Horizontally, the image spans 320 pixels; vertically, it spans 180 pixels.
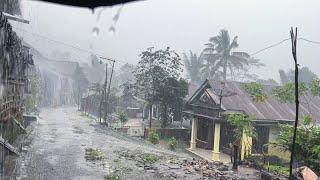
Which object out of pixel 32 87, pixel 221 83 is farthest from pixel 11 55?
pixel 32 87

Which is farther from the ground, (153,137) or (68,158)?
(68,158)

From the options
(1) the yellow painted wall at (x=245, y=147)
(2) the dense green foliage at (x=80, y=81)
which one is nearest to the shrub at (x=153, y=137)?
(1) the yellow painted wall at (x=245, y=147)

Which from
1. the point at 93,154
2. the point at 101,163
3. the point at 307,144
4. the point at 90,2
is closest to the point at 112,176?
the point at 101,163

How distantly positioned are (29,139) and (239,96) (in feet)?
46.2

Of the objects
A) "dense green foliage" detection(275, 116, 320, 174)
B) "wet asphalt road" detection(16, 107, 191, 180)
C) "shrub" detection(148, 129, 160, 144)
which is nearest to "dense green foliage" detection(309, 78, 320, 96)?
"dense green foliage" detection(275, 116, 320, 174)

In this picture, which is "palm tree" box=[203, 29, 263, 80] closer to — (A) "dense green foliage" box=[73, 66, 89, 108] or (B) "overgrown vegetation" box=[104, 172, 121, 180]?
(A) "dense green foliage" box=[73, 66, 89, 108]

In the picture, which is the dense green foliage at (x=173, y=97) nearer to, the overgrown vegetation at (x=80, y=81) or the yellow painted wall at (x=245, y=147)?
the yellow painted wall at (x=245, y=147)

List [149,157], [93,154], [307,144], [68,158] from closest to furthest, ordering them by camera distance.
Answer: [307,144] < [68,158] < [93,154] < [149,157]

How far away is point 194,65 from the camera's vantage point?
54.2m

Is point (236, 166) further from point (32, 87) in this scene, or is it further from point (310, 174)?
point (32, 87)

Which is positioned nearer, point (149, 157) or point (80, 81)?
point (149, 157)

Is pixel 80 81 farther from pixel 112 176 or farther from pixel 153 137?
pixel 112 176

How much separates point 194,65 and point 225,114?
3078cm

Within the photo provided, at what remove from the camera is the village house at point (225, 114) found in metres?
24.0
